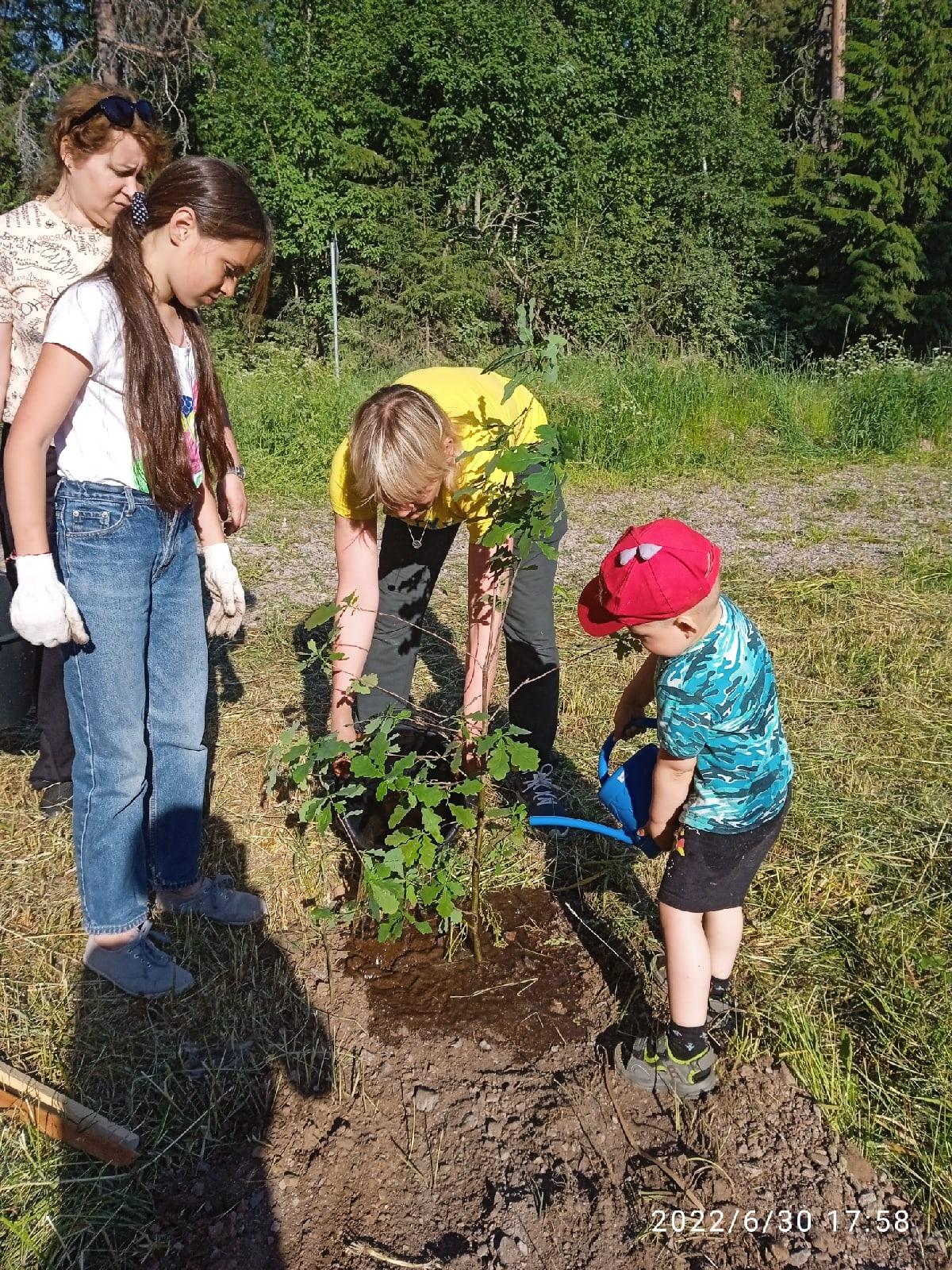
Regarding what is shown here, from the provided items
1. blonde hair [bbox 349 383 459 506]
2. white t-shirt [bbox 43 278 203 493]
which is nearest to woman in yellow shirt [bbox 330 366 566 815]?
blonde hair [bbox 349 383 459 506]

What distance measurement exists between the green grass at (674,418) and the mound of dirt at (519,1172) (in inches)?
190

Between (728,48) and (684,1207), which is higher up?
(728,48)

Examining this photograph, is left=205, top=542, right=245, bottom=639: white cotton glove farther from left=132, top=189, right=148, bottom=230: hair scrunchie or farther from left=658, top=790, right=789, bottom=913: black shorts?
left=658, top=790, right=789, bottom=913: black shorts

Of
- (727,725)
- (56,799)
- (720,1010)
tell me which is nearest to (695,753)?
(727,725)

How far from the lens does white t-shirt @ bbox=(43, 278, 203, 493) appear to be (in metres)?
1.55

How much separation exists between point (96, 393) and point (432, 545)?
104 cm

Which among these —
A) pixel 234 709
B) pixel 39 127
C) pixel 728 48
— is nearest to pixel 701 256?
pixel 728 48

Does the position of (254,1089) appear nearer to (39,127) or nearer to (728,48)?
(39,127)

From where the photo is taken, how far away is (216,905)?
2.26 meters

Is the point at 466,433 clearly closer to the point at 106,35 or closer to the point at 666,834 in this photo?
the point at 666,834

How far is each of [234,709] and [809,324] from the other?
1458 cm

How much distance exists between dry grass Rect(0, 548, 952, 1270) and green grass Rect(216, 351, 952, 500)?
3820 mm

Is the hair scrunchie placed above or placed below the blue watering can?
above

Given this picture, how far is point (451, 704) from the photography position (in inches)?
133
